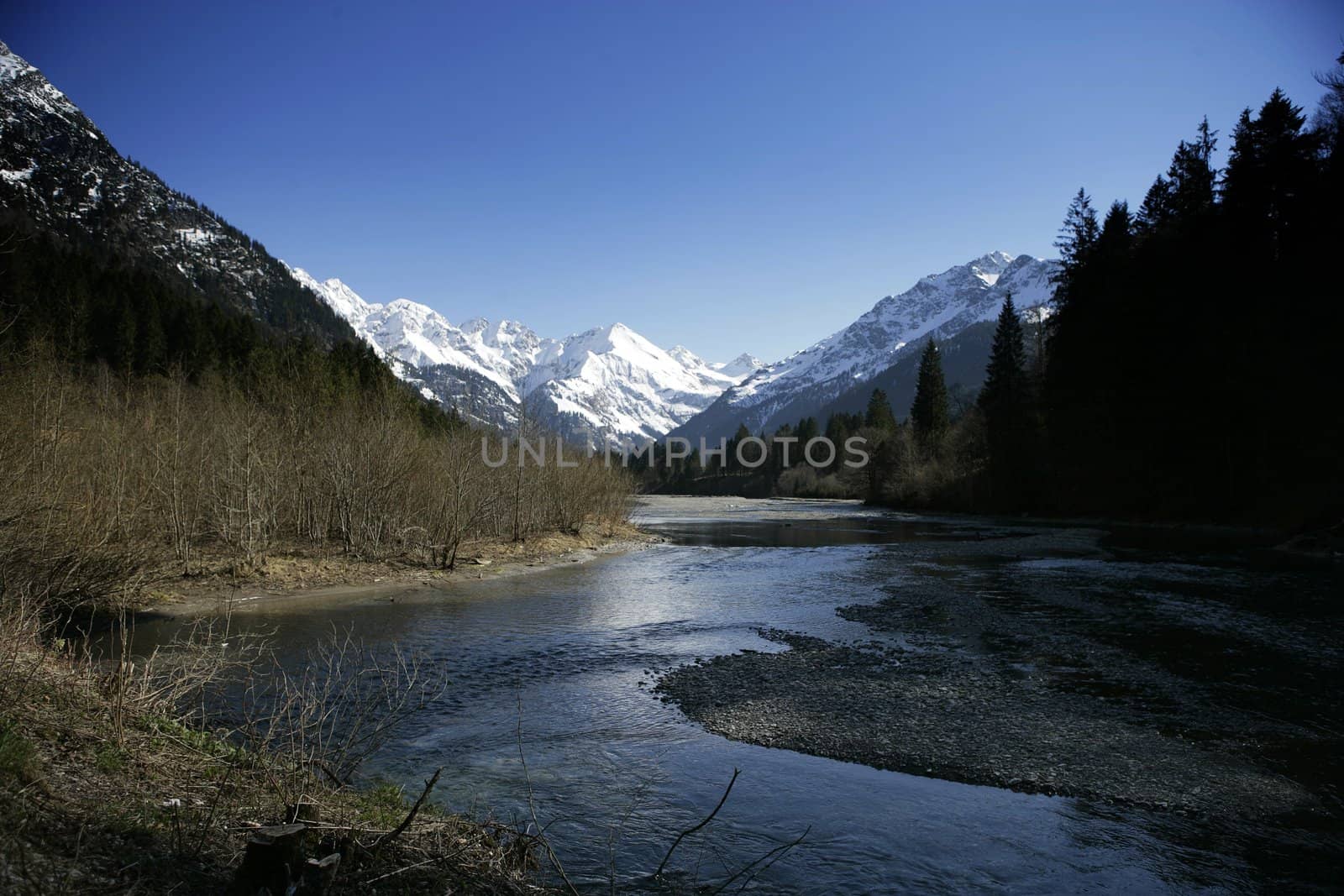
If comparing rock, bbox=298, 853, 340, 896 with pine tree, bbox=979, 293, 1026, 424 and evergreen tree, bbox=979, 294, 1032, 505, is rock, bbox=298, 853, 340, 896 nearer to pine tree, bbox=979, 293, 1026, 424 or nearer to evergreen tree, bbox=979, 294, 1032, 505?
evergreen tree, bbox=979, 294, 1032, 505

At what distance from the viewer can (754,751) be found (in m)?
10.3

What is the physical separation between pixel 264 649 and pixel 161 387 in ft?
87.7

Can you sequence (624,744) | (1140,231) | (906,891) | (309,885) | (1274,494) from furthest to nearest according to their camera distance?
(1140,231)
(1274,494)
(624,744)
(906,891)
(309,885)

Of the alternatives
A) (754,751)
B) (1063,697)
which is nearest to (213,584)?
(754,751)

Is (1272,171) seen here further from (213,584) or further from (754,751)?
(213,584)

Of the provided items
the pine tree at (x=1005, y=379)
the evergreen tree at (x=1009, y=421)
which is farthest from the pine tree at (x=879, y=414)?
the evergreen tree at (x=1009, y=421)

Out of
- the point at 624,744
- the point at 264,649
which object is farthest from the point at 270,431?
→ the point at 624,744

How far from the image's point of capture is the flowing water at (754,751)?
22.8 feet

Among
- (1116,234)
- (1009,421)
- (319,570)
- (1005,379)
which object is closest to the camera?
(319,570)

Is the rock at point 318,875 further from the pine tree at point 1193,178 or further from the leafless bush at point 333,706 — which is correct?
the pine tree at point 1193,178

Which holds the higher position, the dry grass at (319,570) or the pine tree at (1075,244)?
the pine tree at (1075,244)

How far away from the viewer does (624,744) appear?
10359 mm

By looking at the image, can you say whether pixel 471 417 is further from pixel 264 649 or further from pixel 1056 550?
pixel 1056 550

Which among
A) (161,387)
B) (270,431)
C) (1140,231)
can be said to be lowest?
(270,431)
